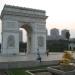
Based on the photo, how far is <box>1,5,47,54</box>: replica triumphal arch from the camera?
31203 mm

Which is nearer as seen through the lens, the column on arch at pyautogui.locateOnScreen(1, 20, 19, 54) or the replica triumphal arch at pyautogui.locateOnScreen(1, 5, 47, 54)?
the column on arch at pyautogui.locateOnScreen(1, 20, 19, 54)

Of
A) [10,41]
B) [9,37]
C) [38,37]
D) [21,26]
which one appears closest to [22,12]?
[21,26]

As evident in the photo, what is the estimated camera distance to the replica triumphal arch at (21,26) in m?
31.2

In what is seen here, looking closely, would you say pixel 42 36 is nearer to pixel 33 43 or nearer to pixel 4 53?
pixel 33 43

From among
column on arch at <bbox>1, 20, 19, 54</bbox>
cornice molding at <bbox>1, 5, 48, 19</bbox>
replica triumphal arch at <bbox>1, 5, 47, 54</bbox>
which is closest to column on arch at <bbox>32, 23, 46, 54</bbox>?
replica triumphal arch at <bbox>1, 5, 47, 54</bbox>

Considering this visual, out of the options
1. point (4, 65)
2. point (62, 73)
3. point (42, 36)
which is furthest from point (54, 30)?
point (62, 73)

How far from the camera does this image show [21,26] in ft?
110

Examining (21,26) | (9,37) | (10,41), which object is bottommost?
(10,41)

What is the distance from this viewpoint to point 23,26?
34.5 meters

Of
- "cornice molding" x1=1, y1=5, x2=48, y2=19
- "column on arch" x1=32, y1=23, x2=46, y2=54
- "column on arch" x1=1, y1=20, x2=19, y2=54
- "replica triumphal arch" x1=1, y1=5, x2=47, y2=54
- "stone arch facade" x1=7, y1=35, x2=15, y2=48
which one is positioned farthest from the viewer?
"column on arch" x1=32, y1=23, x2=46, y2=54

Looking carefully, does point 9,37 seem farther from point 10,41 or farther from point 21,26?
point 21,26

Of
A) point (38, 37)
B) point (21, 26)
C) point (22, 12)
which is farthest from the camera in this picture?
point (38, 37)

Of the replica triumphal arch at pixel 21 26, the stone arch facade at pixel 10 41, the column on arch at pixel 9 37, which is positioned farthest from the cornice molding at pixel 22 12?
the stone arch facade at pixel 10 41

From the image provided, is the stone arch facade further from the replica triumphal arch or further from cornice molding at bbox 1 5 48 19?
cornice molding at bbox 1 5 48 19
